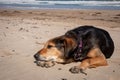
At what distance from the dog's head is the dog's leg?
0.39 metres

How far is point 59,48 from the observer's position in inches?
254

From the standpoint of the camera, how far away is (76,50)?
6578 millimetres

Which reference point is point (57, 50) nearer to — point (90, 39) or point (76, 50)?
point (76, 50)

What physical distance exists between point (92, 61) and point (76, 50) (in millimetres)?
447

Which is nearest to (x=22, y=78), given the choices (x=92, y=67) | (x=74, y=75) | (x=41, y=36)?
(x=74, y=75)

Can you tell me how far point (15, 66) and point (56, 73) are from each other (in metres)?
1.09

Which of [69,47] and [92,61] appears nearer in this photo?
[69,47]

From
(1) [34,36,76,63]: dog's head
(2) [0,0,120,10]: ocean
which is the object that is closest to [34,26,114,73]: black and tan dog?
(1) [34,36,76,63]: dog's head

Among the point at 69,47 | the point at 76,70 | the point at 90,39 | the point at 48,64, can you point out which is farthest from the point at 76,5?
the point at 76,70

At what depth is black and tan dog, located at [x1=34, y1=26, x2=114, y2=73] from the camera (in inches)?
253

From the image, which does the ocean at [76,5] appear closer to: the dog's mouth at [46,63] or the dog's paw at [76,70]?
the dog's mouth at [46,63]

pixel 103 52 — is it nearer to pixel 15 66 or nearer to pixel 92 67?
pixel 92 67

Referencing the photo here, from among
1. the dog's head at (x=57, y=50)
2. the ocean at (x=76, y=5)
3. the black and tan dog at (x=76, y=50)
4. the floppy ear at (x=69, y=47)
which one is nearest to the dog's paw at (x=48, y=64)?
the black and tan dog at (x=76, y=50)

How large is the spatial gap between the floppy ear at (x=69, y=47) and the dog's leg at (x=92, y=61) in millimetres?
348
